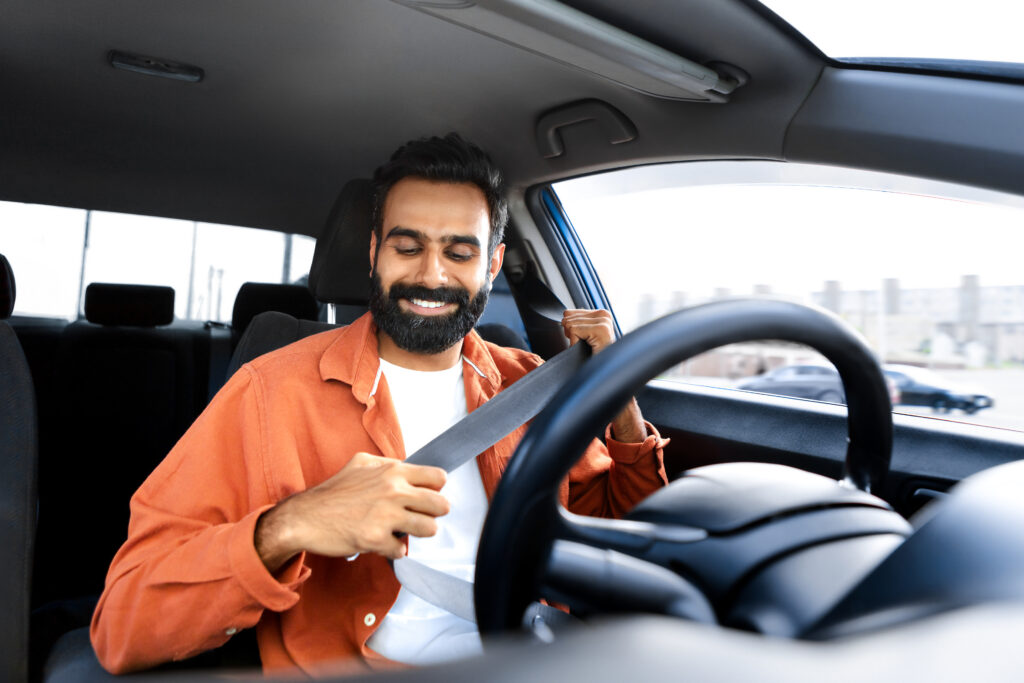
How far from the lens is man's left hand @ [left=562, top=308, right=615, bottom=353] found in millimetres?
1503

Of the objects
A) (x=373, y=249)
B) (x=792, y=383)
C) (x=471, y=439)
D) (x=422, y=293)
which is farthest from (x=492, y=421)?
(x=792, y=383)

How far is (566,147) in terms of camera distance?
6.52 feet

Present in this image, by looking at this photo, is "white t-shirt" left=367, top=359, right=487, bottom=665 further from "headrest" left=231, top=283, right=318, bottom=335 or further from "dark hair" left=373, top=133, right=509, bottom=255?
"headrest" left=231, top=283, right=318, bottom=335

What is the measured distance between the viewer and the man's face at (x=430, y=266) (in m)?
1.46

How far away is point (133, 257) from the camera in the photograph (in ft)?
8.49

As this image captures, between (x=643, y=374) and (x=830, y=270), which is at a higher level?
(x=830, y=270)

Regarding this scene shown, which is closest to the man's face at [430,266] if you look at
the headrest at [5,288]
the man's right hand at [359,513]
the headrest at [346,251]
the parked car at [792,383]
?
the headrest at [346,251]

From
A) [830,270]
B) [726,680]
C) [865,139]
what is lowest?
[726,680]

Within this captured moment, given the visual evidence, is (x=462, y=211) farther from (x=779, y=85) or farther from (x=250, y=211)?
(x=250, y=211)

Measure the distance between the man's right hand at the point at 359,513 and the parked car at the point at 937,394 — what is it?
105cm

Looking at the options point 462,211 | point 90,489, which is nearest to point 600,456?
point 462,211

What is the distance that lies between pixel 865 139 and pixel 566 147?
2.93 feet

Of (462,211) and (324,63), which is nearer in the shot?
(462,211)

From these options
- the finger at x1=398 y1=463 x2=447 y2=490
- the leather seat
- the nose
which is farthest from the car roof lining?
the leather seat
